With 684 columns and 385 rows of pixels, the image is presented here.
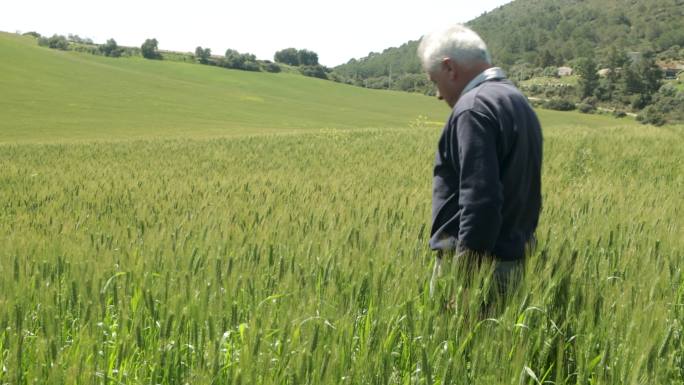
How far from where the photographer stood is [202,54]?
107688 mm

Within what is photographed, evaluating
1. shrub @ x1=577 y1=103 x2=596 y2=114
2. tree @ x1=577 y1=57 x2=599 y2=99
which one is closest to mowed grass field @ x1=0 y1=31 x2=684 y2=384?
shrub @ x1=577 y1=103 x2=596 y2=114

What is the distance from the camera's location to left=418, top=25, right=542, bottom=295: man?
2670 millimetres

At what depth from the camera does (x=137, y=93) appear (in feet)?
207

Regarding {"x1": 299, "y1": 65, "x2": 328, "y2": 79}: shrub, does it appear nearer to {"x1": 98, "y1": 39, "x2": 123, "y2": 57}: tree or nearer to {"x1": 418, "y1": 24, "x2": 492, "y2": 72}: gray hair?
{"x1": 98, "y1": 39, "x2": 123, "y2": 57}: tree

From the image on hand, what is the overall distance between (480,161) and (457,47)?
1.78ft

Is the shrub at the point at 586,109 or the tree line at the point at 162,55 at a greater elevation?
the tree line at the point at 162,55

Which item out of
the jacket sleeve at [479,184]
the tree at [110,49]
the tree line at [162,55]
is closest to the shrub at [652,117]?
the tree line at [162,55]

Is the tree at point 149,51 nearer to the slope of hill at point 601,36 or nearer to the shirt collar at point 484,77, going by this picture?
the slope of hill at point 601,36

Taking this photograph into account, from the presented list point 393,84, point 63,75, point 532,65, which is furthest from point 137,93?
point 532,65

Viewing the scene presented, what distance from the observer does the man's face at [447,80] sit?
2873 millimetres

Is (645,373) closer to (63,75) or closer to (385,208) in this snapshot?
(385,208)

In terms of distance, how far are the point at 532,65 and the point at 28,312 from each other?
6186 inches

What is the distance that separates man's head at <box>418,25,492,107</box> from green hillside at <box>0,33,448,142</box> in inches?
1324

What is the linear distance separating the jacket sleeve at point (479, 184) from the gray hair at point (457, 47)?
11.9 inches
